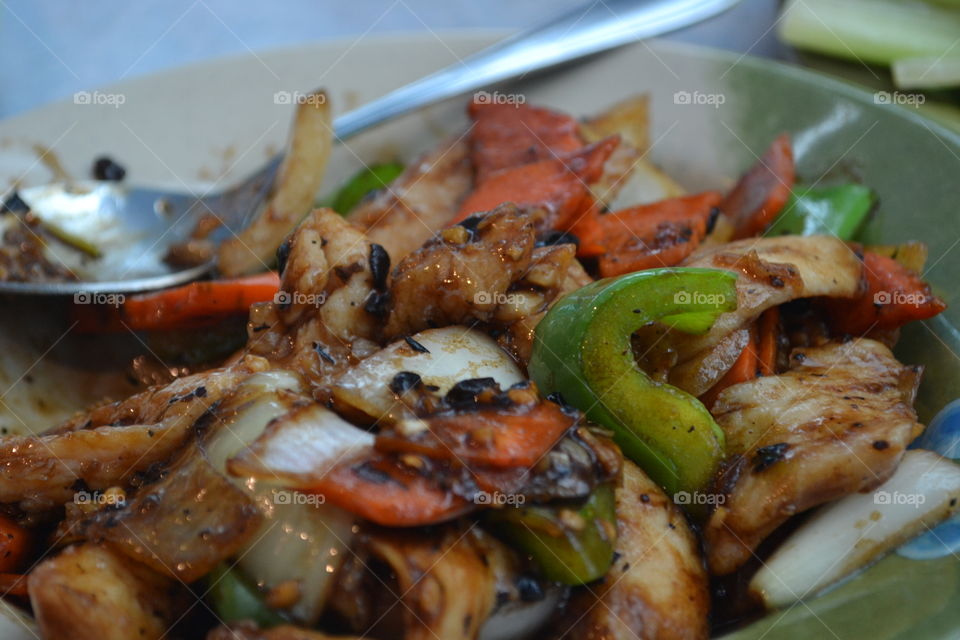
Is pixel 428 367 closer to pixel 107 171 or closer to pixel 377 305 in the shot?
pixel 377 305

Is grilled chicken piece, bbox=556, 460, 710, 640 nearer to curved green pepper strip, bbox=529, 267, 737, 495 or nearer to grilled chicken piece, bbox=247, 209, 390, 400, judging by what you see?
curved green pepper strip, bbox=529, 267, 737, 495

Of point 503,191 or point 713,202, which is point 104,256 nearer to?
point 503,191

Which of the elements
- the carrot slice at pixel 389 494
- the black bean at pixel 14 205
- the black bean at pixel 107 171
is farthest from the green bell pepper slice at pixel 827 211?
the black bean at pixel 14 205

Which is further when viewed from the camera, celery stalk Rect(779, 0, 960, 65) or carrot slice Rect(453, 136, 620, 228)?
celery stalk Rect(779, 0, 960, 65)

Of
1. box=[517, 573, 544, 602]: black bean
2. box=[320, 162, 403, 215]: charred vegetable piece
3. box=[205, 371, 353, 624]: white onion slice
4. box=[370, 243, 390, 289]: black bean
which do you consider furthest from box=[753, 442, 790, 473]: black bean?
box=[320, 162, 403, 215]: charred vegetable piece

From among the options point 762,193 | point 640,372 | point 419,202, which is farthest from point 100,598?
point 762,193

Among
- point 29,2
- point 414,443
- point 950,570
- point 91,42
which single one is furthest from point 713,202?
point 29,2

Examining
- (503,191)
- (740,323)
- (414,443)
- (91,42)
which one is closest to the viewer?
(414,443)
